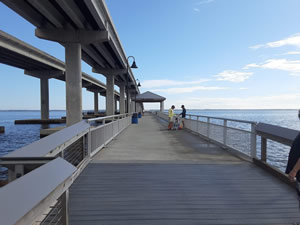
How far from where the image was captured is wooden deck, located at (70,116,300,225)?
3703 millimetres

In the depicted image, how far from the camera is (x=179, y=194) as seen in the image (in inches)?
180

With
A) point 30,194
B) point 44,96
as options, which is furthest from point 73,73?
point 44,96

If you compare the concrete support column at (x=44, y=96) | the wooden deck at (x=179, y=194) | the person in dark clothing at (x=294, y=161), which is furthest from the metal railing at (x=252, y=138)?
the concrete support column at (x=44, y=96)

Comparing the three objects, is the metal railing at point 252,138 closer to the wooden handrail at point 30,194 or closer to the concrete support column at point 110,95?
the wooden handrail at point 30,194

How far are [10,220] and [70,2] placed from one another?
17.8 metres

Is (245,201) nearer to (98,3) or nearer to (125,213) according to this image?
(125,213)

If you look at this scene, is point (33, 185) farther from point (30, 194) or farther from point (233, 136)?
point (233, 136)

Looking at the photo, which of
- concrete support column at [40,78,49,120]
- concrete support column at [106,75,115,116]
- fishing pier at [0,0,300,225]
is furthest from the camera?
concrete support column at [40,78,49,120]

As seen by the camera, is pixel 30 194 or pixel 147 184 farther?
pixel 147 184

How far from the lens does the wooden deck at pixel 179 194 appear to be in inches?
146

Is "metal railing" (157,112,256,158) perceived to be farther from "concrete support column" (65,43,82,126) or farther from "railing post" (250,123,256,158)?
"concrete support column" (65,43,82,126)

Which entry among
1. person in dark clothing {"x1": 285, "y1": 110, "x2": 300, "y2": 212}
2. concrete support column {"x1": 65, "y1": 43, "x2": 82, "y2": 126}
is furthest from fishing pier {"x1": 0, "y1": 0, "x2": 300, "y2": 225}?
concrete support column {"x1": 65, "y1": 43, "x2": 82, "y2": 126}

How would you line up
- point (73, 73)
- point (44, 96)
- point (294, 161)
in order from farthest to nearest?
point (44, 96) < point (73, 73) < point (294, 161)

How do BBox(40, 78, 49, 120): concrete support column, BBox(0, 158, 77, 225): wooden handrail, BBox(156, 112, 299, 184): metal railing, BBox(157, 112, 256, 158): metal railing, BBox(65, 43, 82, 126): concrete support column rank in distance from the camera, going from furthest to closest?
1. BBox(40, 78, 49, 120): concrete support column
2. BBox(65, 43, 82, 126): concrete support column
3. BBox(157, 112, 256, 158): metal railing
4. BBox(156, 112, 299, 184): metal railing
5. BBox(0, 158, 77, 225): wooden handrail
